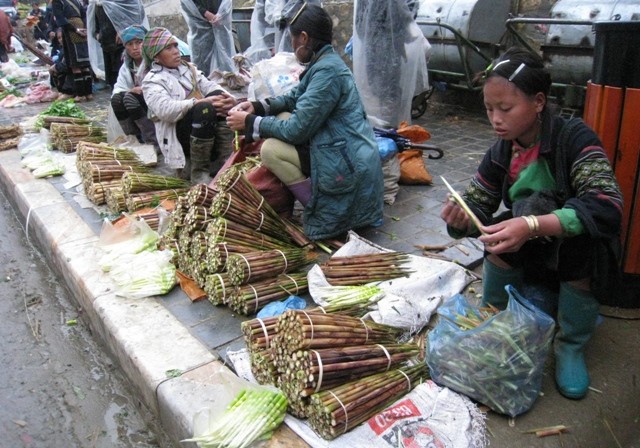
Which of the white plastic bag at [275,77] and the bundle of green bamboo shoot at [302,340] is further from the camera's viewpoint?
the white plastic bag at [275,77]

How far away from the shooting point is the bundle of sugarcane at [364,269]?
10.9 ft

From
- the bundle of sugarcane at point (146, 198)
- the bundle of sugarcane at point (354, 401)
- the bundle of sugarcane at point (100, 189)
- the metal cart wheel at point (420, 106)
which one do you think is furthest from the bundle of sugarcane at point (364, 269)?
the metal cart wheel at point (420, 106)

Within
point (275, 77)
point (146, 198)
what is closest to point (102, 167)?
point (146, 198)

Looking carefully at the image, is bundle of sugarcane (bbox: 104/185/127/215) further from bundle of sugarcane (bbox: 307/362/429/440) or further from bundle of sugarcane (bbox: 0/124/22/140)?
bundle of sugarcane (bbox: 0/124/22/140)

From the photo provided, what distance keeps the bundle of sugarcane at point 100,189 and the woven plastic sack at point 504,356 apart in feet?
12.5

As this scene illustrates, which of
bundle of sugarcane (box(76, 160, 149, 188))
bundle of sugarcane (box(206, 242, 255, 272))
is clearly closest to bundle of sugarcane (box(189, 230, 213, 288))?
bundle of sugarcane (box(206, 242, 255, 272))

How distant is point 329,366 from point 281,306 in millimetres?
903

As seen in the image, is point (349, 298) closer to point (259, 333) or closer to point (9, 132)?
point (259, 333)

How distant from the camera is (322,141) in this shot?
3.86 m

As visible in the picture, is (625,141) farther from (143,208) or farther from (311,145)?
(143,208)

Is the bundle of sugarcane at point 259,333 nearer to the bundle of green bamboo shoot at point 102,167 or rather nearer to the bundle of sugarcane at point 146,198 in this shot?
the bundle of sugarcane at point 146,198

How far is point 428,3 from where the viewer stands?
8094mm

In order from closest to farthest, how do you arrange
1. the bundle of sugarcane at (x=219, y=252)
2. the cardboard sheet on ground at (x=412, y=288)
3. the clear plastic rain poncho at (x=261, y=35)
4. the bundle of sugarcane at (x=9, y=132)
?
the cardboard sheet on ground at (x=412, y=288)
the bundle of sugarcane at (x=219, y=252)
the bundle of sugarcane at (x=9, y=132)
the clear plastic rain poncho at (x=261, y=35)

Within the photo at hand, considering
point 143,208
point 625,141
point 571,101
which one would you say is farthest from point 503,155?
point 571,101
